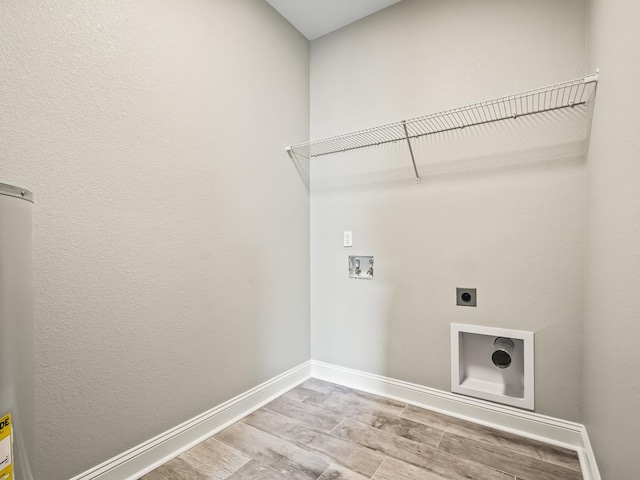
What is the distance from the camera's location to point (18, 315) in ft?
1.97

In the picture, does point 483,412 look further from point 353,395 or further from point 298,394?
point 298,394

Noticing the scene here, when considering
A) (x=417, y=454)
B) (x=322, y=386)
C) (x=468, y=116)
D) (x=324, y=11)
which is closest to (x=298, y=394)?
(x=322, y=386)

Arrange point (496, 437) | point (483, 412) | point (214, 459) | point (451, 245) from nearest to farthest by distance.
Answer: point (214, 459) → point (496, 437) → point (483, 412) → point (451, 245)

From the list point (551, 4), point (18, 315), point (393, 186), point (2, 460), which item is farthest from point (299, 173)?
point (2, 460)

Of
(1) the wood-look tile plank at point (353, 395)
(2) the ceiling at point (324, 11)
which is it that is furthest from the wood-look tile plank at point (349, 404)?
(2) the ceiling at point (324, 11)

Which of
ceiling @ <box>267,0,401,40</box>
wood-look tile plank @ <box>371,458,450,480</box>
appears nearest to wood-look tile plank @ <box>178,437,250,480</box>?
wood-look tile plank @ <box>371,458,450,480</box>

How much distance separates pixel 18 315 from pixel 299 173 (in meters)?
1.85

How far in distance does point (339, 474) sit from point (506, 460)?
2.47 ft

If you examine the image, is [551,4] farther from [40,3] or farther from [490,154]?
[40,3]

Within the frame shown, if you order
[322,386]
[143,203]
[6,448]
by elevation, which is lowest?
[322,386]

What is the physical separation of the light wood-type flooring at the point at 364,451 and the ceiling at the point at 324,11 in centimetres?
252

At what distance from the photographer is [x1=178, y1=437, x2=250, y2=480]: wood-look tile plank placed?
1354mm

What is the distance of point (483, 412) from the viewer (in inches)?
66.6

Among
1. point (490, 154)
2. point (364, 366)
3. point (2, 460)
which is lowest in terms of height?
point (364, 366)
